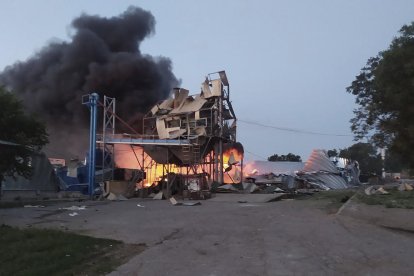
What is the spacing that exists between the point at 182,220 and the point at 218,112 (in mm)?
22146

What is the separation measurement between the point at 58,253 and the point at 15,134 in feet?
54.2

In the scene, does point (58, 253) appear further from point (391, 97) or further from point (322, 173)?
point (322, 173)

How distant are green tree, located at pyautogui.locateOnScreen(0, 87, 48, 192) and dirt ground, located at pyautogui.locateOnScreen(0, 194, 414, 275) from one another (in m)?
7.28

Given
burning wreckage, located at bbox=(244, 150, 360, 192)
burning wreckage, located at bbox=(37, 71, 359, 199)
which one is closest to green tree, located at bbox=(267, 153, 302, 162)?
burning wreckage, located at bbox=(244, 150, 360, 192)

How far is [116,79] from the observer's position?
47.2m

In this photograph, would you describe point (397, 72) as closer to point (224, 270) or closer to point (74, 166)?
point (224, 270)

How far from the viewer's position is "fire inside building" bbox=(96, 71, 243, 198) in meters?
35.1

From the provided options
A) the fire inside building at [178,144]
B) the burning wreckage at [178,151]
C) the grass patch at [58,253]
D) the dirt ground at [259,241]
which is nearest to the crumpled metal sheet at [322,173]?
the burning wreckage at [178,151]

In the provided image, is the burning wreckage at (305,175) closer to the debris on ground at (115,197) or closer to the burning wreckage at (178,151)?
the burning wreckage at (178,151)

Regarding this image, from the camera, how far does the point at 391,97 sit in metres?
20.3

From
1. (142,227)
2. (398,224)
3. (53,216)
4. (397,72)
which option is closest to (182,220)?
(142,227)

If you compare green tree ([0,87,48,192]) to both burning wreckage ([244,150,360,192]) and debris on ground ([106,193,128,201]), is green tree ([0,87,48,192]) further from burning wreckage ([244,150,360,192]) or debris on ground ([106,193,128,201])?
burning wreckage ([244,150,360,192])

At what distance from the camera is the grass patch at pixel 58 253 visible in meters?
8.04

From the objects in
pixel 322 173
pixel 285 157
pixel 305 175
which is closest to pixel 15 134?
pixel 305 175
